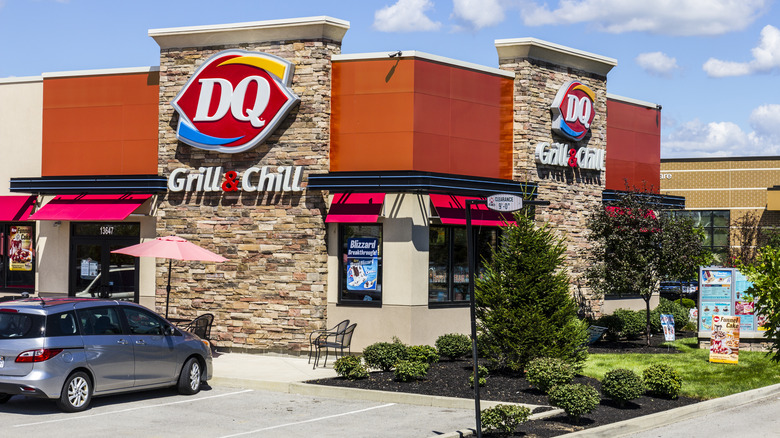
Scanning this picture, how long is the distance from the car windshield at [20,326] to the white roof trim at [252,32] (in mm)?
11073

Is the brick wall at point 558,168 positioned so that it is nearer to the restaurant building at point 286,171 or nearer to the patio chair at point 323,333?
the restaurant building at point 286,171

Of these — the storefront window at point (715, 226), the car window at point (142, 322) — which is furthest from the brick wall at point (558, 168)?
the storefront window at point (715, 226)

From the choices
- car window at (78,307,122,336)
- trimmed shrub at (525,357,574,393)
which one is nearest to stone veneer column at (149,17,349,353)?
trimmed shrub at (525,357,574,393)

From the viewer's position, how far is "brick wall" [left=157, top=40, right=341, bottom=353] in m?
22.9

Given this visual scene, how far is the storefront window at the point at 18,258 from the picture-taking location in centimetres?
2700

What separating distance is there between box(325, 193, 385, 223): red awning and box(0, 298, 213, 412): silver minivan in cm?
627

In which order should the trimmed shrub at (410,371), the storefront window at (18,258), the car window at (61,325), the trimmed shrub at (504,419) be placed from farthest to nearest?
1. the storefront window at (18,258)
2. the trimmed shrub at (410,371)
3. the car window at (61,325)
4. the trimmed shrub at (504,419)

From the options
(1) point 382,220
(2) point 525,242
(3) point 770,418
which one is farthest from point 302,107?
(3) point 770,418

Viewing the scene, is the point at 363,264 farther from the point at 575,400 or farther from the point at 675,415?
the point at 575,400

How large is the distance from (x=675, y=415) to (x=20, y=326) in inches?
430

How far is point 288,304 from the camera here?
2295 centimetres

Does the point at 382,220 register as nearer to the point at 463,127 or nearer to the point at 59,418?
the point at 463,127

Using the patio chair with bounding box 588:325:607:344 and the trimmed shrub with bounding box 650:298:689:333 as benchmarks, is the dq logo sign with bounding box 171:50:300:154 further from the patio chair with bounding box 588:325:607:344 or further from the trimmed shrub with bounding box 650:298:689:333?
the trimmed shrub with bounding box 650:298:689:333

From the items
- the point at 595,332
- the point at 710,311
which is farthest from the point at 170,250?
the point at 710,311
